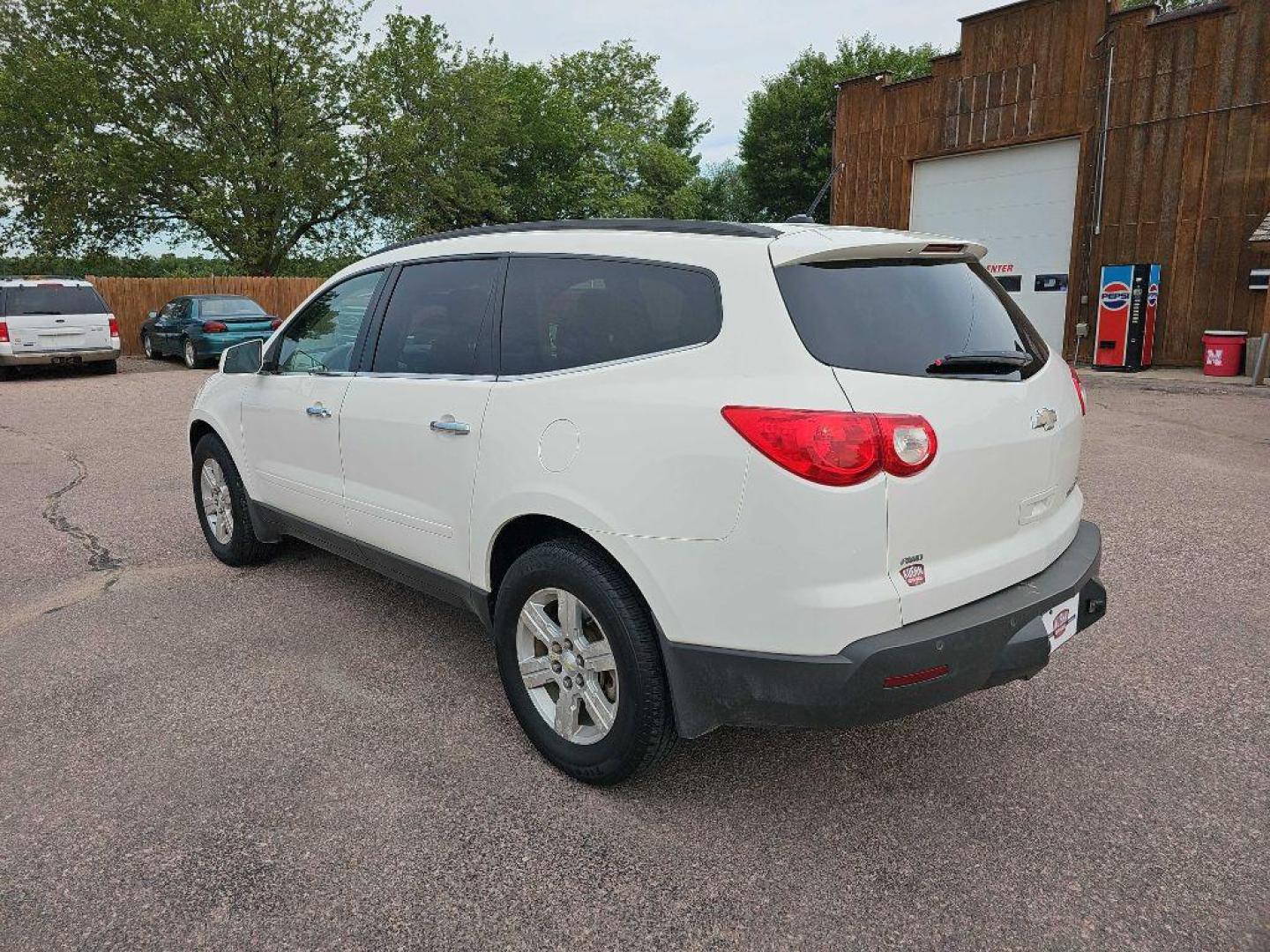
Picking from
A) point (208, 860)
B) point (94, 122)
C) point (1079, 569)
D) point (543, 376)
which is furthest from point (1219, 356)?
point (94, 122)

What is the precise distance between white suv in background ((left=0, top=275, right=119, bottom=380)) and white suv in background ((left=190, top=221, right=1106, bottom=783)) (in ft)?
49.6

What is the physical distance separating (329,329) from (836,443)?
9.08 ft

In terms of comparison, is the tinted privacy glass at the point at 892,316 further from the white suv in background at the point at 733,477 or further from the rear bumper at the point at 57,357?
the rear bumper at the point at 57,357

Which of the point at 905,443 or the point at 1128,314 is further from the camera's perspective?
the point at 1128,314

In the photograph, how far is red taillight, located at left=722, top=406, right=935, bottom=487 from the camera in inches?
86.7

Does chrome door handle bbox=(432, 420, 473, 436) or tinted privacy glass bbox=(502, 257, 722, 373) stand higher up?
tinted privacy glass bbox=(502, 257, 722, 373)

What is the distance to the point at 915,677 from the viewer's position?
228 cm

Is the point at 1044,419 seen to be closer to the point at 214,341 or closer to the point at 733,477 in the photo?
the point at 733,477

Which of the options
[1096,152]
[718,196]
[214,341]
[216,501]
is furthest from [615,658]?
[718,196]

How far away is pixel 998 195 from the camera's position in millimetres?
18047

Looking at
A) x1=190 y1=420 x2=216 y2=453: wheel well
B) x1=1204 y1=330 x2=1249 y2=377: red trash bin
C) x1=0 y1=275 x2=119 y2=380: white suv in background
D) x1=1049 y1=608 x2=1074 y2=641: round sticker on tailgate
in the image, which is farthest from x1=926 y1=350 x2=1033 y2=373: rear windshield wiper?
x1=0 y1=275 x2=119 y2=380: white suv in background

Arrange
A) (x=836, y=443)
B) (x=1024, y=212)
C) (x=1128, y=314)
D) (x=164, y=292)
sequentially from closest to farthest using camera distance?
1. (x=836, y=443)
2. (x=1128, y=314)
3. (x=1024, y=212)
4. (x=164, y=292)

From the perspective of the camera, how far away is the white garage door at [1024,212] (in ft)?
56.3

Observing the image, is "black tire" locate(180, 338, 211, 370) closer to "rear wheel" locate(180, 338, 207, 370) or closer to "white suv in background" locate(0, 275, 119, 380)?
"rear wheel" locate(180, 338, 207, 370)
